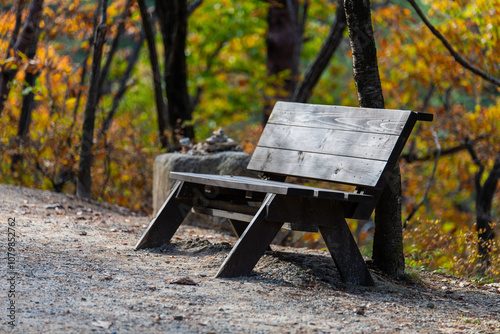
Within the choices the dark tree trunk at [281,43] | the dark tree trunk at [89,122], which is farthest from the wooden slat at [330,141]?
the dark tree trunk at [281,43]

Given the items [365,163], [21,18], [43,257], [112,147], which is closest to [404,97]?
[112,147]

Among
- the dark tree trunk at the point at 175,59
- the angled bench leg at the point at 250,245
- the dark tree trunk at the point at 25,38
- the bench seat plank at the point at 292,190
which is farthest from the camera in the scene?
the dark tree trunk at the point at 175,59

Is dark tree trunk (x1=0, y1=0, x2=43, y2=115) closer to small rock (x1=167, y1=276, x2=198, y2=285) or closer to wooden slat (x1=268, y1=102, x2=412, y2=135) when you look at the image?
wooden slat (x1=268, y1=102, x2=412, y2=135)

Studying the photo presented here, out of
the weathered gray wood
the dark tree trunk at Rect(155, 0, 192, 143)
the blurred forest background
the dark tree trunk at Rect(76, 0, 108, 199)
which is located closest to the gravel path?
the weathered gray wood

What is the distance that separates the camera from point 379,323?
2934 millimetres

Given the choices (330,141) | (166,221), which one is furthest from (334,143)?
(166,221)

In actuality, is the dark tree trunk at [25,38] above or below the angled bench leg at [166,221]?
above

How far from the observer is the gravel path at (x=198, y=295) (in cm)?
268

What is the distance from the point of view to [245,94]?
1538cm

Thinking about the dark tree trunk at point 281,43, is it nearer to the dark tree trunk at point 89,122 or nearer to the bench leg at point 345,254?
the dark tree trunk at point 89,122

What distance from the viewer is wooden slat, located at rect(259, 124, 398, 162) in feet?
12.1

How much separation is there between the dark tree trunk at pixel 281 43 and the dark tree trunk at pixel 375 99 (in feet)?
26.0

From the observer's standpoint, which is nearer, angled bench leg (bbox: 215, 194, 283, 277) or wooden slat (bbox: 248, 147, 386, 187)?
angled bench leg (bbox: 215, 194, 283, 277)

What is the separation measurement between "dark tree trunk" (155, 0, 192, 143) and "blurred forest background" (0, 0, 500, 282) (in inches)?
0.6
